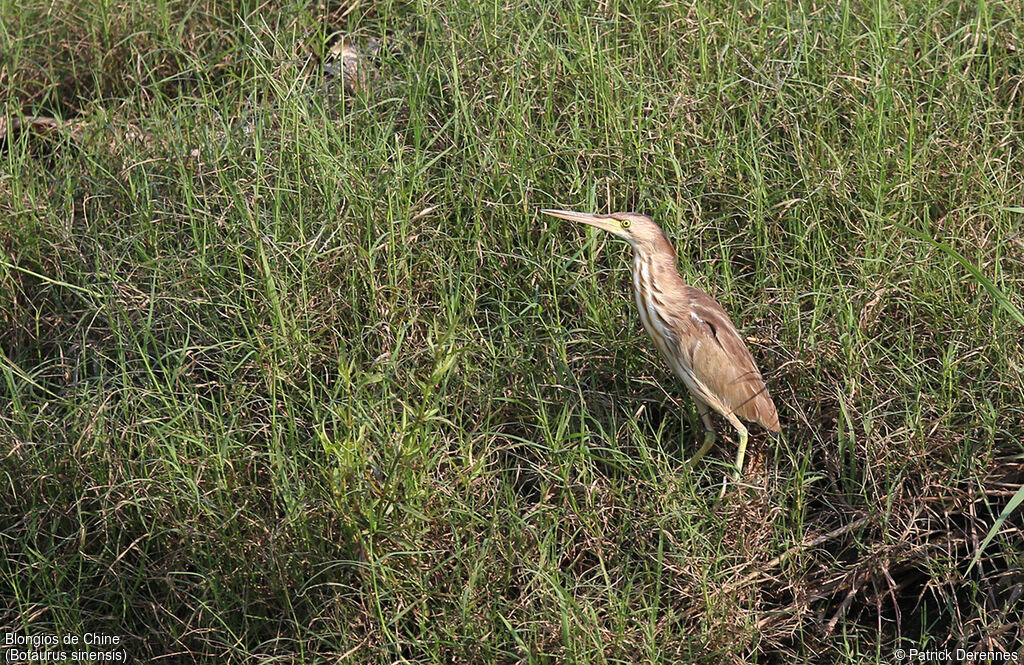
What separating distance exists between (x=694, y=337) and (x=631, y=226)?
402 mm

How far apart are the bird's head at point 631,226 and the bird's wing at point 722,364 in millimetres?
232

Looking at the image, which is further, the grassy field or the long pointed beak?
the long pointed beak

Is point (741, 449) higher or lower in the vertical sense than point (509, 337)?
lower

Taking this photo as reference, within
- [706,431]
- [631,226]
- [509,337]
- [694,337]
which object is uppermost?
[631,226]

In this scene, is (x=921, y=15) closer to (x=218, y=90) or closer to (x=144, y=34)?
(x=218, y=90)

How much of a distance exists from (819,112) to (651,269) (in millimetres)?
869

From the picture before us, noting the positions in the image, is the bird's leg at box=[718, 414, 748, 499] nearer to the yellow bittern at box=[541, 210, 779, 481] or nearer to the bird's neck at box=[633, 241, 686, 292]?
the yellow bittern at box=[541, 210, 779, 481]

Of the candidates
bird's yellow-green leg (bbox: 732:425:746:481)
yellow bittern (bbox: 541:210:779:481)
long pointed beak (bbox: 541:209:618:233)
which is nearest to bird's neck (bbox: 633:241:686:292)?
yellow bittern (bbox: 541:210:779:481)

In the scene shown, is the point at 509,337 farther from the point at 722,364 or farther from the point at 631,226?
the point at 722,364

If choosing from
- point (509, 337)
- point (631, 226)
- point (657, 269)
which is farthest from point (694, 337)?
point (509, 337)

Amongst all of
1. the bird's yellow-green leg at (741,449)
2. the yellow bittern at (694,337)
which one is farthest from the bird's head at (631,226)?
the bird's yellow-green leg at (741,449)

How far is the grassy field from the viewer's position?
3088mm

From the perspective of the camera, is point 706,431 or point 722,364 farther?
point 706,431

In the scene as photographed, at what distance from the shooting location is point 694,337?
349 cm
